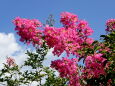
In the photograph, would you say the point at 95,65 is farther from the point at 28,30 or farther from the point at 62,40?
the point at 28,30

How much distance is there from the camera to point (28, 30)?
251 inches

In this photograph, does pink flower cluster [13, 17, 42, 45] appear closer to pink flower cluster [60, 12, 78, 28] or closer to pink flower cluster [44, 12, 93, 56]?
pink flower cluster [44, 12, 93, 56]

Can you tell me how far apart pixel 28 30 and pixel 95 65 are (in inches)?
64.6

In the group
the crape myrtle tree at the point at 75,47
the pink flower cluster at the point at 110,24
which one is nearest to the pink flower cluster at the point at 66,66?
the crape myrtle tree at the point at 75,47

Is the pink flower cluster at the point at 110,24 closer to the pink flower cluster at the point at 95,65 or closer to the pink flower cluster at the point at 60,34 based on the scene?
the pink flower cluster at the point at 60,34

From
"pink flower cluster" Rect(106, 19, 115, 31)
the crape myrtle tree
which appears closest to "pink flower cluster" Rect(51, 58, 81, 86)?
the crape myrtle tree

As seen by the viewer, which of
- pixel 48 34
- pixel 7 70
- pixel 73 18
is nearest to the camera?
pixel 48 34

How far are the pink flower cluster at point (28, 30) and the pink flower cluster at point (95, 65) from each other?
117cm

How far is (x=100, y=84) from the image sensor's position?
6.41 metres

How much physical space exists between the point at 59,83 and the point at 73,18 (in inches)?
212

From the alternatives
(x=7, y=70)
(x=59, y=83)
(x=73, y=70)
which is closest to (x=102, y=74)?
(x=73, y=70)

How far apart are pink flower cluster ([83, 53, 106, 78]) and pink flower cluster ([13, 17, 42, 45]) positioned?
3.85 feet

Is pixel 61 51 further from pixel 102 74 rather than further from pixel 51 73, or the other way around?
pixel 51 73

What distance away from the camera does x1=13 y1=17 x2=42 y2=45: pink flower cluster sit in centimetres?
635
